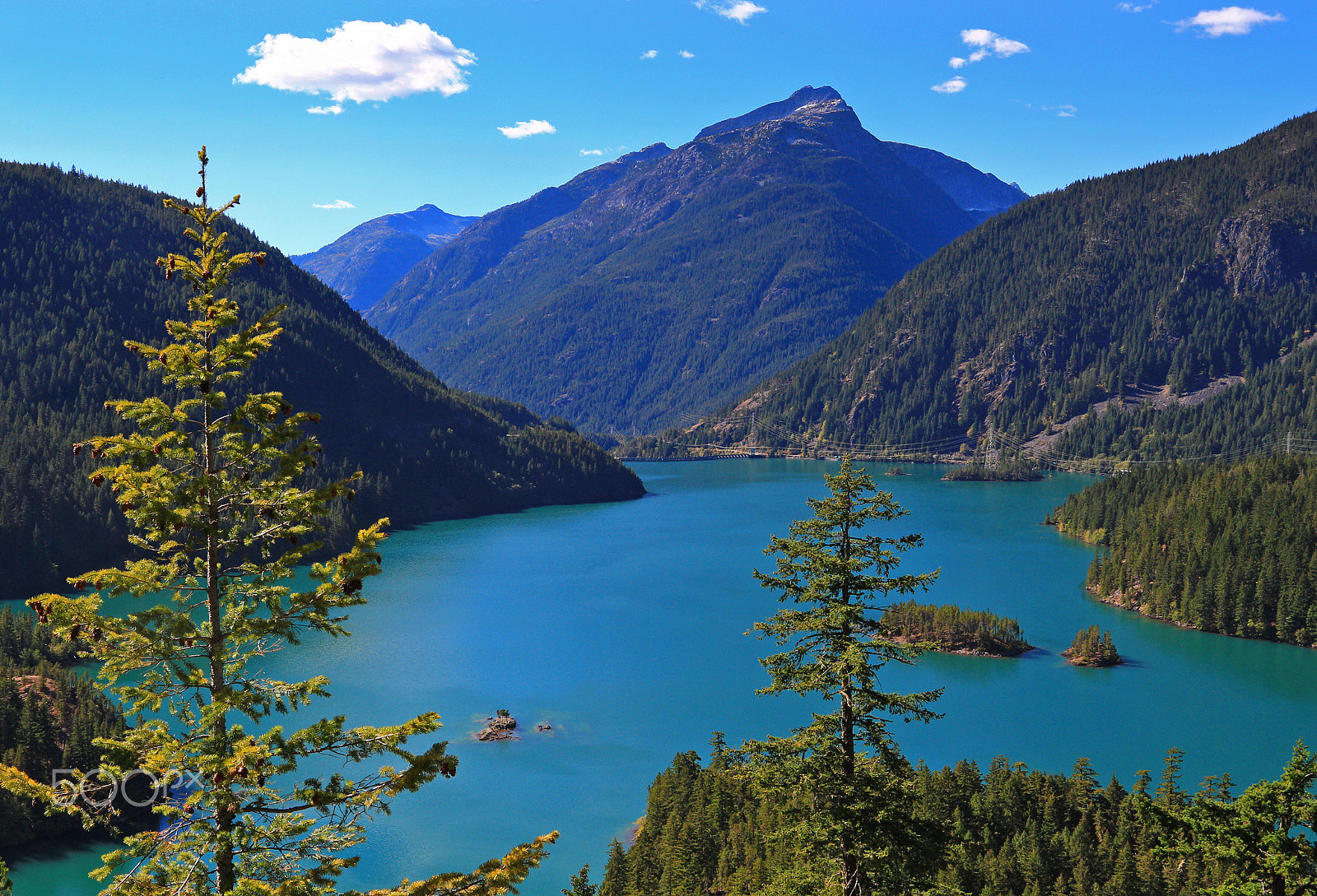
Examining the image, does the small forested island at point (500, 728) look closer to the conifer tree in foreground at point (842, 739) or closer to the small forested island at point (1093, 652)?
the conifer tree in foreground at point (842, 739)

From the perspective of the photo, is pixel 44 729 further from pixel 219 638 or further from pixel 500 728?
pixel 219 638

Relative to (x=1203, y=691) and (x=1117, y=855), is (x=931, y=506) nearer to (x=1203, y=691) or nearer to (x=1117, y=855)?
(x=1203, y=691)

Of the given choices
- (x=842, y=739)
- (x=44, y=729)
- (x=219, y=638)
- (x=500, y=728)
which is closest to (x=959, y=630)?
(x=500, y=728)

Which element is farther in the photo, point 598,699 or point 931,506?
point 931,506

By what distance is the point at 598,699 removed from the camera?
72.6 m

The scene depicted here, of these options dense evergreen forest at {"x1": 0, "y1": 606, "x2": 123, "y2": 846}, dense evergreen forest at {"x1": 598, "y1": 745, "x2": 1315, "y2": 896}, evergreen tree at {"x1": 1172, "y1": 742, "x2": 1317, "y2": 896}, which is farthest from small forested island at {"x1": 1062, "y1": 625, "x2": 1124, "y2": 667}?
dense evergreen forest at {"x1": 0, "y1": 606, "x2": 123, "y2": 846}

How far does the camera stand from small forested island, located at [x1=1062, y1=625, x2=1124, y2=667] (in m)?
79.3

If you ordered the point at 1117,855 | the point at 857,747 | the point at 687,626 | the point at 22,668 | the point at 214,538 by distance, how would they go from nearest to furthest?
the point at 214,538
the point at 857,747
the point at 1117,855
the point at 22,668
the point at 687,626

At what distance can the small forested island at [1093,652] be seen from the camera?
3123 inches

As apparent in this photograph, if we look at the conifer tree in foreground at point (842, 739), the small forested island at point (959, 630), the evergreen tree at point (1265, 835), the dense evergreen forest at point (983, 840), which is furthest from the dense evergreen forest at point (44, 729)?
the small forested island at point (959, 630)

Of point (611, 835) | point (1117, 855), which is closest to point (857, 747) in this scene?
point (1117, 855)

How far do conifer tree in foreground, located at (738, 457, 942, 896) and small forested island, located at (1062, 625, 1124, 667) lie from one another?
65.9 metres

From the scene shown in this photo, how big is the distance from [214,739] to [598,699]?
63154 millimetres

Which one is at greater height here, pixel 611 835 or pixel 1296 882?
pixel 1296 882
